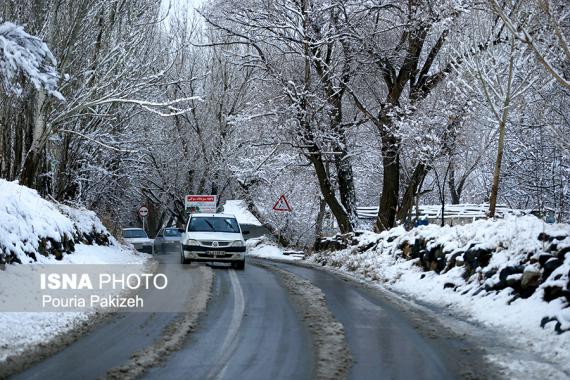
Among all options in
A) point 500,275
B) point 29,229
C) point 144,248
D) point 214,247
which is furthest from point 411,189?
point 144,248

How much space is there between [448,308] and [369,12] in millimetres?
15422

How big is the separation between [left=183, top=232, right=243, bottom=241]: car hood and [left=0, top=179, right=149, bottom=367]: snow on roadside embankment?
7.44 feet

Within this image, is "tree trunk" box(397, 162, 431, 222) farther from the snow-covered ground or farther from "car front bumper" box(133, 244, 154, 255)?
"car front bumper" box(133, 244, 154, 255)

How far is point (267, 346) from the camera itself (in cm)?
916

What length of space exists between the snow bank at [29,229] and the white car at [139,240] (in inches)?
753

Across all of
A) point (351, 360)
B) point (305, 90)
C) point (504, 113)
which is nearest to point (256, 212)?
point (305, 90)

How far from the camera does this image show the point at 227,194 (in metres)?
55.2

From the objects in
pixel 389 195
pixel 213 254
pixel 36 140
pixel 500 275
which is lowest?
pixel 213 254

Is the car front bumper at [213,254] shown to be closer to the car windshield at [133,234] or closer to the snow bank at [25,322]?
the snow bank at [25,322]

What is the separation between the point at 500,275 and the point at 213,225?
12.8 meters

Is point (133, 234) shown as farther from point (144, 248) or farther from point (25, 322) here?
point (25, 322)

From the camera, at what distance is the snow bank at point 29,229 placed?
13328 millimetres

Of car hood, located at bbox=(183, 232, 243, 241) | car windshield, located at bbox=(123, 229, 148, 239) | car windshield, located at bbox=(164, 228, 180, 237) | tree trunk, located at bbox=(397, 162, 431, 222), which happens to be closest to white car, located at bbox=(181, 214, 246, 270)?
car hood, located at bbox=(183, 232, 243, 241)

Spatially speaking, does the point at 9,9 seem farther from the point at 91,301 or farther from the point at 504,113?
the point at 504,113
